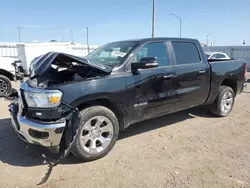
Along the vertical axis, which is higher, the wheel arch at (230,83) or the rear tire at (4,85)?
the wheel arch at (230,83)

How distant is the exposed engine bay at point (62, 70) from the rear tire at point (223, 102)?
3142mm

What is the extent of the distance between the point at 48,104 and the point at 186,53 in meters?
3.08

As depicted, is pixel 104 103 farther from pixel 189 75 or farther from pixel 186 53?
pixel 186 53

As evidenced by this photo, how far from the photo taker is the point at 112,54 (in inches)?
164

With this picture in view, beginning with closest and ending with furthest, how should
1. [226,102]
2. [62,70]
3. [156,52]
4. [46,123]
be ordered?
[46,123] → [62,70] → [156,52] → [226,102]

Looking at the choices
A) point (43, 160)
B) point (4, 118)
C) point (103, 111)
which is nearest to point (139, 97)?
point (103, 111)

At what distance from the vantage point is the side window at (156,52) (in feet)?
13.4

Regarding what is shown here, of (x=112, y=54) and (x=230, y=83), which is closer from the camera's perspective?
(x=112, y=54)

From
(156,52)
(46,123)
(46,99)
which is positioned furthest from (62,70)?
(156,52)

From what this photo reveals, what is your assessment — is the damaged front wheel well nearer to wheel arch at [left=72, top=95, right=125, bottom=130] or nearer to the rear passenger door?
wheel arch at [left=72, top=95, right=125, bottom=130]

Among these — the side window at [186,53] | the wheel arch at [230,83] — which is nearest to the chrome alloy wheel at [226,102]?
the wheel arch at [230,83]

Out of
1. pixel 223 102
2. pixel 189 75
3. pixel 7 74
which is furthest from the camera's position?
pixel 7 74

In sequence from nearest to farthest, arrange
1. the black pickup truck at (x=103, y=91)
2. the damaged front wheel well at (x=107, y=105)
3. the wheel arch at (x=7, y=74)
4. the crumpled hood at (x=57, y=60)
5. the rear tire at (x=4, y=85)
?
Answer: 1. the black pickup truck at (x=103, y=91)
2. the crumpled hood at (x=57, y=60)
3. the damaged front wheel well at (x=107, y=105)
4. the rear tire at (x=4, y=85)
5. the wheel arch at (x=7, y=74)

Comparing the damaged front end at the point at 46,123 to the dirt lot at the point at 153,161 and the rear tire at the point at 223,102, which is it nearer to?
the dirt lot at the point at 153,161
